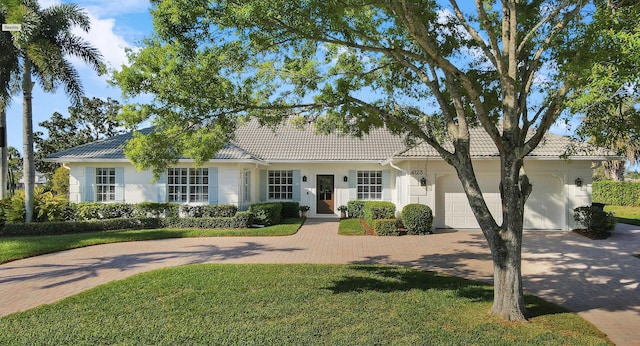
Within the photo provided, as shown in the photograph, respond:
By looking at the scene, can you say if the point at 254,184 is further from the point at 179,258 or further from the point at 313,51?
the point at 313,51

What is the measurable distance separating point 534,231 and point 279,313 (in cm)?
1334

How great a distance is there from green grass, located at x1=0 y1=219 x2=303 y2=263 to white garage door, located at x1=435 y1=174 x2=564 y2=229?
617cm

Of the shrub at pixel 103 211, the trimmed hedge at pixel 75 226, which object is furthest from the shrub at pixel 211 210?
the shrub at pixel 103 211

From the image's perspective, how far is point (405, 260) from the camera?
1104 cm

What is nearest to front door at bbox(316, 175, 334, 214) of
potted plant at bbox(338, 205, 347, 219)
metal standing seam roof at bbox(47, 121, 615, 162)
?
potted plant at bbox(338, 205, 347, 219)

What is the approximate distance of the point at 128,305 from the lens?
6.89 m

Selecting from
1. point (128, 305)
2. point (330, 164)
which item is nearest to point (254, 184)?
point (330, 164)

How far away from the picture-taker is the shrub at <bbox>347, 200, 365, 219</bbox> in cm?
2103

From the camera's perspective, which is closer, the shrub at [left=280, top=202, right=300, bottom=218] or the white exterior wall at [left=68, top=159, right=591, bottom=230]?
the white exterior wall at [left=68, top=159, right=591, bottom=230]

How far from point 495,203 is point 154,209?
560 inches

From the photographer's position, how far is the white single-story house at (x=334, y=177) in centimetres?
1622

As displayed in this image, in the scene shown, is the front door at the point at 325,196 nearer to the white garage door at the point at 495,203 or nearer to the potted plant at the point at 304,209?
the potted plant at the point at 304,209

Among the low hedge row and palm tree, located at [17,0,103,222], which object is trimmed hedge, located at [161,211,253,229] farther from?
palm tree, located at [17,0,103,222]

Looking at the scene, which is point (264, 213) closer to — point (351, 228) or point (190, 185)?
point (190, 185)
